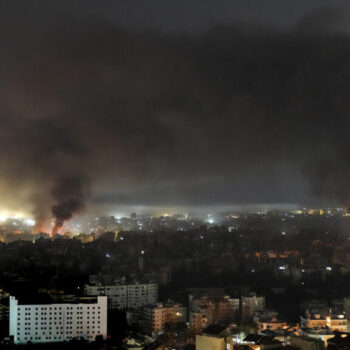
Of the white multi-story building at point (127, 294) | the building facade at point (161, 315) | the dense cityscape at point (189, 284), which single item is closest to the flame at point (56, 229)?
the dense cityscape at point (189, 284)

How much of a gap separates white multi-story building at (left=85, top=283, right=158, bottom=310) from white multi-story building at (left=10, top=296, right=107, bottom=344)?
2.11 metres

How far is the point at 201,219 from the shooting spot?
24.0 metres

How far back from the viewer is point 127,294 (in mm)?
9523

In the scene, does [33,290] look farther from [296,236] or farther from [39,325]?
[296,236]

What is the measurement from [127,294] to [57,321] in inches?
101

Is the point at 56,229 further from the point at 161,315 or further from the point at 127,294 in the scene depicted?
the point at 161,315

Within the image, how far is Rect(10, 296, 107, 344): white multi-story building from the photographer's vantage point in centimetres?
691

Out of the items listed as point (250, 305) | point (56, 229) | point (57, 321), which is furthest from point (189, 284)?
point (56, 229)

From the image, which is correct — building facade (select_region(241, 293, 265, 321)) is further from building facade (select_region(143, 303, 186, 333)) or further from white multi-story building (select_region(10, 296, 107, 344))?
white multi-story building (select_region(10, 296, 107, 344))

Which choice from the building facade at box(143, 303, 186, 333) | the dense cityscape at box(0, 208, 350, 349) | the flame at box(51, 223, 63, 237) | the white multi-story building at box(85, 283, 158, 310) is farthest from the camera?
the flame at box(51, 223, 63, 237)

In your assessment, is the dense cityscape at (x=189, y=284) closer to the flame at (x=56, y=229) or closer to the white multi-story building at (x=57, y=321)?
the white multi-story building at (x=57, y=321)

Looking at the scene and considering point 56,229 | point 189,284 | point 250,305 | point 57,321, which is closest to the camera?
point 57,321

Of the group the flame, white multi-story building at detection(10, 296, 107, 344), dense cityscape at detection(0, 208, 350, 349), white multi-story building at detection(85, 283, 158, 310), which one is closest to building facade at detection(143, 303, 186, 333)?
dense cityscape at detection(0, 208, 350, 349)

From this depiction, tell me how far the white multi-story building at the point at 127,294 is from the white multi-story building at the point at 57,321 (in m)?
2.11
